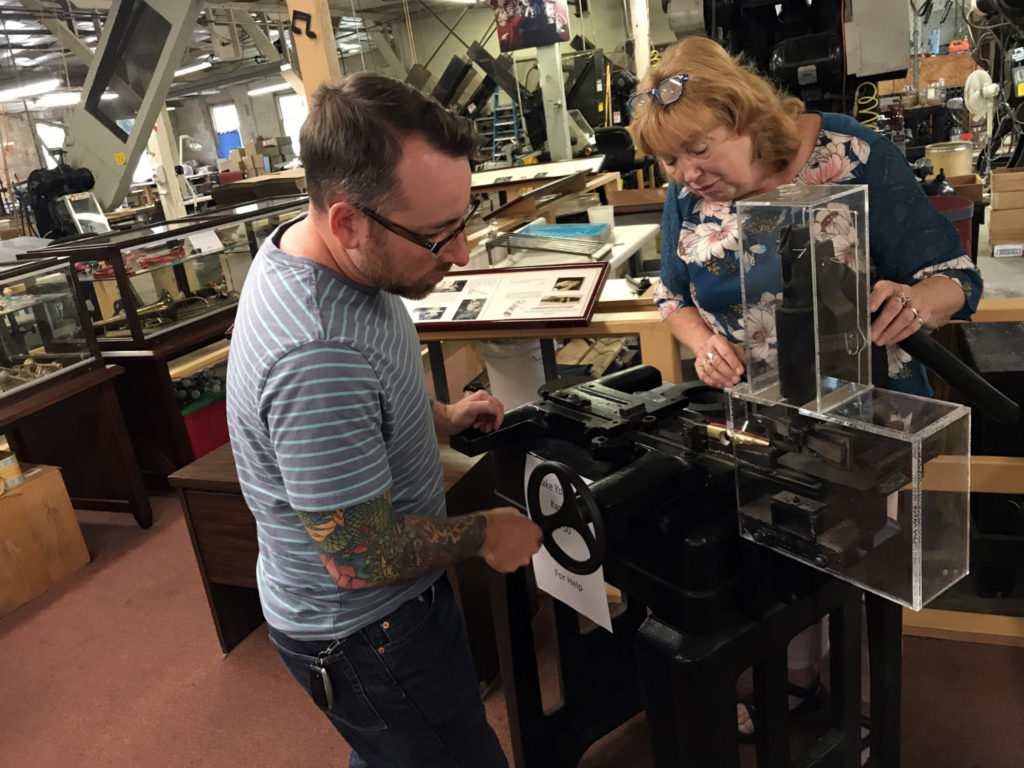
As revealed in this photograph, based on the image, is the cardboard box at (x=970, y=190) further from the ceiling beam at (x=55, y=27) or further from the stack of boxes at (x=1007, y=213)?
the ceiling beam at (x=55, y=27)

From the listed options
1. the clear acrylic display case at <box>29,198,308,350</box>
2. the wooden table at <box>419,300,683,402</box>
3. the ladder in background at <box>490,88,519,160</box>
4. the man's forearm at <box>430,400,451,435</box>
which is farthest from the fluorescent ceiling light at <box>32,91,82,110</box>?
the man's forearm at <box>430,400,451,435</box>

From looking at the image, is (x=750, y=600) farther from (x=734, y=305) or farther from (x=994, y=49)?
(x=994, y=49)

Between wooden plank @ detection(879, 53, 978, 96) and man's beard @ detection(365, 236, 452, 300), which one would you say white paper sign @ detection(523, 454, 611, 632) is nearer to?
man's beard @ detection(365, 236, 452, 300)

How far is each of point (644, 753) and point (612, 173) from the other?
4.13 m

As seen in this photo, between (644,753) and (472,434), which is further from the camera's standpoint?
(644,753)

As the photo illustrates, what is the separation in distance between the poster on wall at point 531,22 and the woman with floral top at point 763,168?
4.23 metres

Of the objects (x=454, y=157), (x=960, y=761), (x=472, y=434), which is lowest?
(x=960, y=761)

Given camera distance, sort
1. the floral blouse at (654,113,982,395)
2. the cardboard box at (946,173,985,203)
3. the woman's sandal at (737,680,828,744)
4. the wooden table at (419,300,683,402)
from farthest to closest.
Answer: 1. the cardboard box at (946,173,985,203)
2. the wooden table at (419,300,683,402)
3. the woman's sandal at (737,680,828,744)
4. the floral blouse at (654,113,982,395)

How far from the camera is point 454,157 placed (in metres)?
1.03

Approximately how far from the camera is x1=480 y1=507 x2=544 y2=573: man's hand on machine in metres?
1.11

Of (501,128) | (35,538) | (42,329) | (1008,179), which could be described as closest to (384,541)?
(35,538)

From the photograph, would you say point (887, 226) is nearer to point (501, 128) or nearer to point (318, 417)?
point (318, 417)

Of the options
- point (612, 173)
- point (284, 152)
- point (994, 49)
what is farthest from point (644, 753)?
point (284, 152)

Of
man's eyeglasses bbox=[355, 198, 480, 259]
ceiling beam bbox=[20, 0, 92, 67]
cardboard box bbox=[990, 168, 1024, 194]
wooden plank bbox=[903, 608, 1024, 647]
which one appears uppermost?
ceiling beam bbox=[20, 0, 92, 67]
